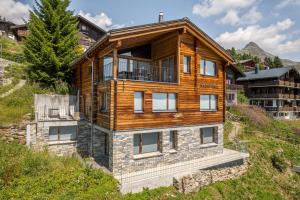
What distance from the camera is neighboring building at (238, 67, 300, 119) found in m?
43.9

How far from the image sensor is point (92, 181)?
12.4m

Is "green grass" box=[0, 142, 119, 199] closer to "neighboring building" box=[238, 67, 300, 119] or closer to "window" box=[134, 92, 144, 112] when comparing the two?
"window" box=[134, 92, 144, 112]

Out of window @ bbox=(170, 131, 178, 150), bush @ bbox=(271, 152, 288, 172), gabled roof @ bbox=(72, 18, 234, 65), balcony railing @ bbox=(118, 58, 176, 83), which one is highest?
gabled roof @ bbox=(72, 18, 234, 65)

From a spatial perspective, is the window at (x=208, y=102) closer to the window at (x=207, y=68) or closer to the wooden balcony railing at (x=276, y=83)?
the window at (x=207, y=68)

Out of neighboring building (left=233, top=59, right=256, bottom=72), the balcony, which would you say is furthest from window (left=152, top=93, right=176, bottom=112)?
neighboring building (left=233, top=59, right=256, bottom=72)

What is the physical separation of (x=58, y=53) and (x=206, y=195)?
1957 centimetres

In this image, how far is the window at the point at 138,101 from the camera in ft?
49.0

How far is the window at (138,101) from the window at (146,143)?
1.93m

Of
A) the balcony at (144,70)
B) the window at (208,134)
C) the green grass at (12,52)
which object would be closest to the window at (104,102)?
the balcony at (144,70)

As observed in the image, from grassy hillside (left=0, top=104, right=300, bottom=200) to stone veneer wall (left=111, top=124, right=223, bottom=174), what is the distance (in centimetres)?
177

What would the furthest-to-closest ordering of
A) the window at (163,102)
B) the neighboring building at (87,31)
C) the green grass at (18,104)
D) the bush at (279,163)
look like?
the neighboring building at (87,31) < the bush at (279,163) < the green grass at (18,104) < the window at (163,102)

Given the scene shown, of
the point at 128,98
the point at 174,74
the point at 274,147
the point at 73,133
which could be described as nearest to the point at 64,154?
the point at 73,133

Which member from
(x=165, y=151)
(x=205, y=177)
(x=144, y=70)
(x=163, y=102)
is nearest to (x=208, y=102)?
(x=163, y=102)

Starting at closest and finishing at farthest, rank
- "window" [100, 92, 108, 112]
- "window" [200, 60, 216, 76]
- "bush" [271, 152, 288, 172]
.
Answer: "window" [100, 92, 108, 112] < "window" [200, 60, 216, 76] < "bush" [271, 152, 288, 172]
